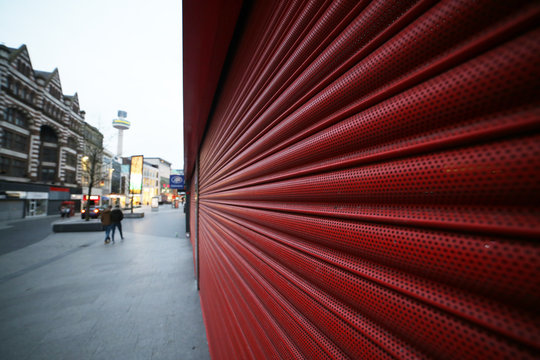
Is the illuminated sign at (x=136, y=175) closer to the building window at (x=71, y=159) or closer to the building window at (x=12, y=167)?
the building window at (x=12, y=167)

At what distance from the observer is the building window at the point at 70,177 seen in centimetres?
2811

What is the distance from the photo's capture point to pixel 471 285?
366 millimetres

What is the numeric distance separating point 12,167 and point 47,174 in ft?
15.5

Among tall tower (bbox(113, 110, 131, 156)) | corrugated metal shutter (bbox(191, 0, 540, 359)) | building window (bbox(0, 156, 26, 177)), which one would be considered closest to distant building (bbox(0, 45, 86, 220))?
building window (bbox(0, 156, 26, 177))

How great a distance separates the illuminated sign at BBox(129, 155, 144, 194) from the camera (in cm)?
2059

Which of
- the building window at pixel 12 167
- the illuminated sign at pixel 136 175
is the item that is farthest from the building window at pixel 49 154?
the illuminated sign at pixel 136 175

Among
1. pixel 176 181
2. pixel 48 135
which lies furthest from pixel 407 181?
pixel 48 135

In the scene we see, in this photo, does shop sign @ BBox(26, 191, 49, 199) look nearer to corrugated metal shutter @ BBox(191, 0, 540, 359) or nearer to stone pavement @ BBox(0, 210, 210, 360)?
stone pavement @ BBox(0, 210, 210, 360)

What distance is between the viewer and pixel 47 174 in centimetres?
2559

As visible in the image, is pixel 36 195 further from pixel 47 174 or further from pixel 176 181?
pixel 176 181

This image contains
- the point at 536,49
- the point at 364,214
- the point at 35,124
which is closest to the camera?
the point at 536,49

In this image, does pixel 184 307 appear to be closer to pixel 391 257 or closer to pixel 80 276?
pixel 80 276

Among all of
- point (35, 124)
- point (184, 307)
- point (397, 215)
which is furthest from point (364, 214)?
point (35, 124)

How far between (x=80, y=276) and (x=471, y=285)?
856 centimetres
